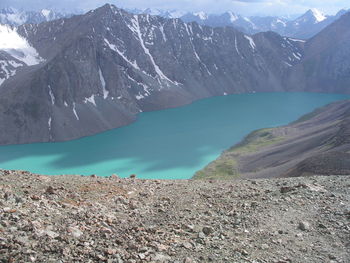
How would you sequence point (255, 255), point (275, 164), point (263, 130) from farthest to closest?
point (263, 130), point (275, 164), point (255, 255)

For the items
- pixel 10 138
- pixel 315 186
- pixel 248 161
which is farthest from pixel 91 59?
pixel 315 186

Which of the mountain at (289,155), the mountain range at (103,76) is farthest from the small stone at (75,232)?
the mountain range at (103,76)

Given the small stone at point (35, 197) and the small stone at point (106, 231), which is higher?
the small stone at point (35, 197)

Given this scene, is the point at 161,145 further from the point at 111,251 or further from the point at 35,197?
the point at 111,251

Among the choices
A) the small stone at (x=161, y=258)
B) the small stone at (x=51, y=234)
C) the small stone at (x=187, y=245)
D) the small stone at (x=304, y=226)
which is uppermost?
the small stone at (x=51, y=234)

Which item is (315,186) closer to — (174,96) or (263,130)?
(263,130)

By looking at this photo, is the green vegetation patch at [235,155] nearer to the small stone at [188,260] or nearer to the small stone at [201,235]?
the small stone at [201,235]

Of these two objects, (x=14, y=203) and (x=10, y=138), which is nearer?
(x=14, y=203)

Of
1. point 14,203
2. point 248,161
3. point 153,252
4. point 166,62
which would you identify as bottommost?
point 248,161

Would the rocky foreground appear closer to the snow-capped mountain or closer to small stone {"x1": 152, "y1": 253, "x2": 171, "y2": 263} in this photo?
small stone {"x1": 152, "y1": 253, "x2": 171, "y2": 263}
